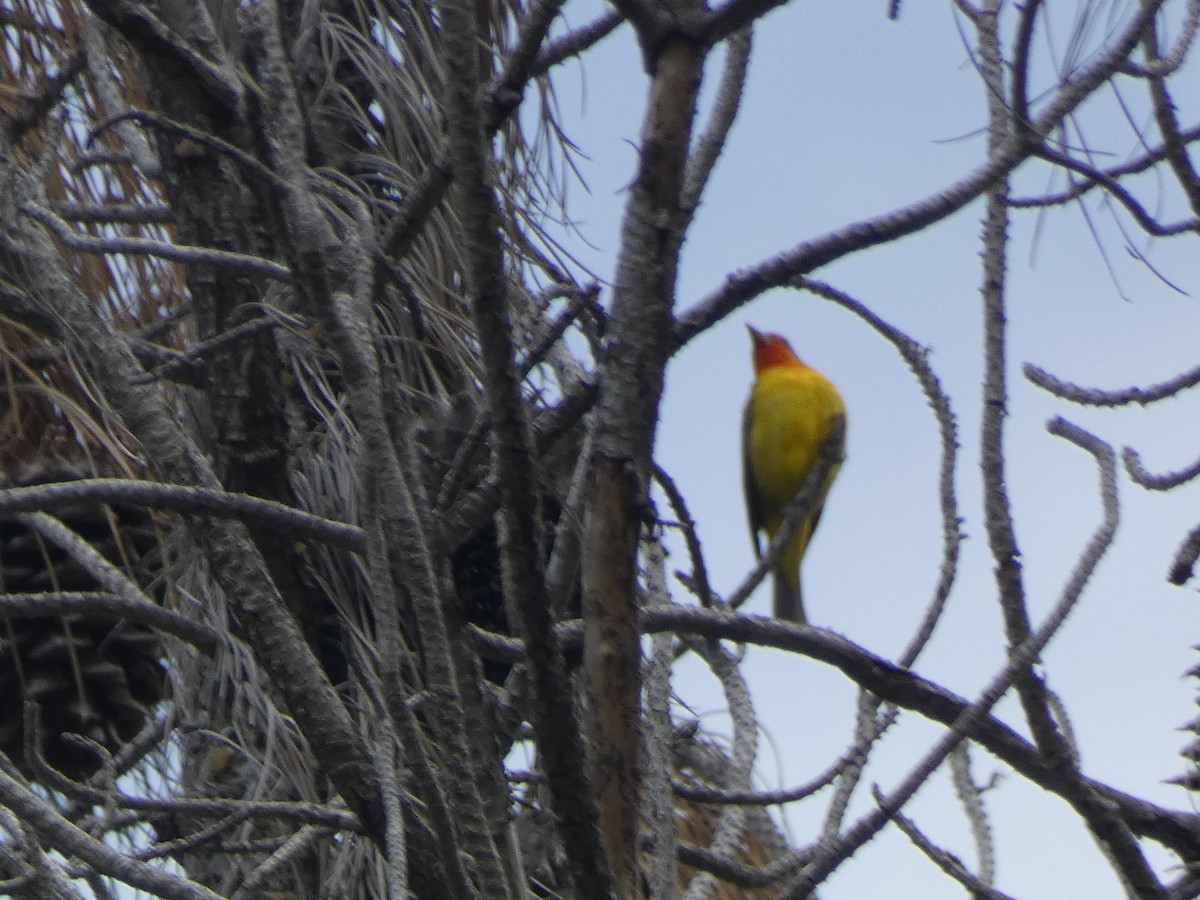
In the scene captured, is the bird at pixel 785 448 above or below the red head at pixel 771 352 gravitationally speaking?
below

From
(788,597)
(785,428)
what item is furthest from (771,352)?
(788,597)

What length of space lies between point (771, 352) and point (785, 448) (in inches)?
24.7

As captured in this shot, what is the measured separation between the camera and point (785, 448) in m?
5.39

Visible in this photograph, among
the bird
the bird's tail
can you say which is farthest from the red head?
the bird's tail

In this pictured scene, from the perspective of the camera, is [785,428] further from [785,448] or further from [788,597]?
[788,597]

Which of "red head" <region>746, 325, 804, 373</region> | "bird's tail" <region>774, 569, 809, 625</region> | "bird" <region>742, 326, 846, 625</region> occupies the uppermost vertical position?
"red head" <region>746, 325, 804, 373</region>

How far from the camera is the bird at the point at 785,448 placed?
5359 millimetres

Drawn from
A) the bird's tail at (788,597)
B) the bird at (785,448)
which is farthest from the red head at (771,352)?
the bird's tail at (788,597)

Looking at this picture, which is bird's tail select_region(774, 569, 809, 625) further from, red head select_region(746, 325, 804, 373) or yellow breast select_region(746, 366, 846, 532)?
red head select_region(746, 325, 804, 373)

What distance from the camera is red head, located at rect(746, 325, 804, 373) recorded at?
19.2ft

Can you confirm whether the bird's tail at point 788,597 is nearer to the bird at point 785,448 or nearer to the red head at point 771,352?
the bird at point 785,448

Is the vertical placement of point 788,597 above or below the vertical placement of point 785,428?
below

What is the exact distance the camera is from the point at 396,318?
269 cm

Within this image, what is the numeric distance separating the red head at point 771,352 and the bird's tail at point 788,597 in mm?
778
